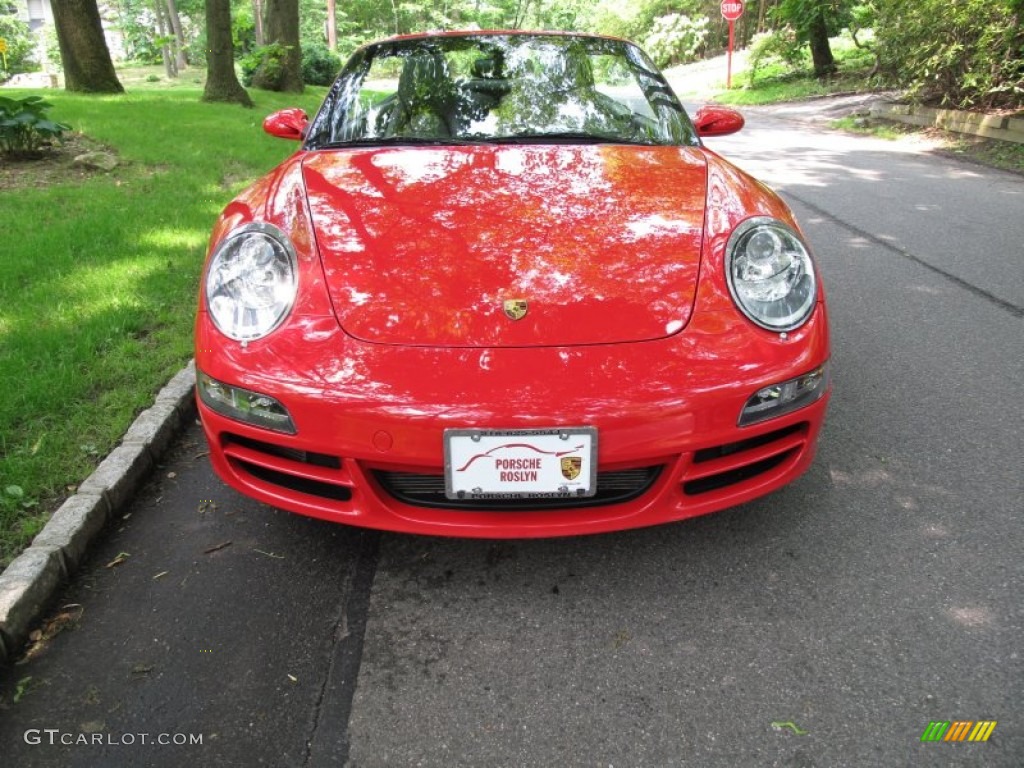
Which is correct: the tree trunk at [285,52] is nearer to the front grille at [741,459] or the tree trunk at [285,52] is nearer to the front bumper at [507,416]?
the front bumper at [507,416]

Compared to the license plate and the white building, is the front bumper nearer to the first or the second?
the license plate

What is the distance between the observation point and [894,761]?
1369 millimetres

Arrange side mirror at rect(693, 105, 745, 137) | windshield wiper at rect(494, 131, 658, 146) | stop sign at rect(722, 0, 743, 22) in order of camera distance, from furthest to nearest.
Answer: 1. stop sign at rect(722, 0, 743, 22)
2. side mirror at rect(693, 105, 745, 137)
3. windshield wiper at rect(494, 131, 658, 146)

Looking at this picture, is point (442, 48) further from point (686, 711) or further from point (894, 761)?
point (894, 761)

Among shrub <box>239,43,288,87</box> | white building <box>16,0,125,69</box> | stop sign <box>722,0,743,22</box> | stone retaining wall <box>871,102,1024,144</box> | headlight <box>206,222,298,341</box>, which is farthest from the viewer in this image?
white building <box>16,0,125,69</box>

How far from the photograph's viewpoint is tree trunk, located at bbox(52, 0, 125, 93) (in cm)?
866

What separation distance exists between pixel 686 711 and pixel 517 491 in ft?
1.88

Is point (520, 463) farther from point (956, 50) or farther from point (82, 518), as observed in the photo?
point (956, 50)

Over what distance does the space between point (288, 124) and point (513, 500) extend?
7.02 ft

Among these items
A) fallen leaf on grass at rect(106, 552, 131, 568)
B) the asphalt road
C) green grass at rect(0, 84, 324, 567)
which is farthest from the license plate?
green grass at rect(0, 84, 324, 567)

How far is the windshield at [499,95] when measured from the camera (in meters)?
2.67

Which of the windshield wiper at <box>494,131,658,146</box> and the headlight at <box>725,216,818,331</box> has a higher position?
the windshield wiper at <box>494,131,658,146</box>

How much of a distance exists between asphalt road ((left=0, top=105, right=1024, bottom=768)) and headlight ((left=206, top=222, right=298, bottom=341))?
65cm

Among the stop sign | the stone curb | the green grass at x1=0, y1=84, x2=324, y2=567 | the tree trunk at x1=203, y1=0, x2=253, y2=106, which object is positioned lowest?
the stone curb
